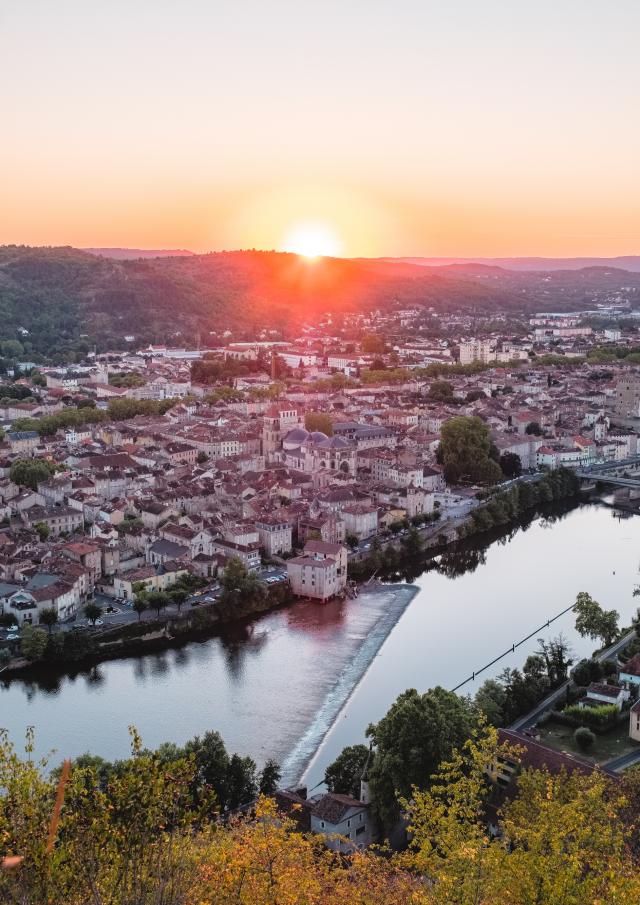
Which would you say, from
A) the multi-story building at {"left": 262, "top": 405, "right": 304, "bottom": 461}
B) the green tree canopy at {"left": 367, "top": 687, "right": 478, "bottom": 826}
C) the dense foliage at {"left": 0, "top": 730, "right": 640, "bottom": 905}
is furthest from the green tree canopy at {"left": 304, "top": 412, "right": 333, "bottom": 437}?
the dense foliage at {"left": 0, "top": 730, "right": 640, "bottom": 905}

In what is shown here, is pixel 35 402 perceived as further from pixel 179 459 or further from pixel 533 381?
pixel 533 381

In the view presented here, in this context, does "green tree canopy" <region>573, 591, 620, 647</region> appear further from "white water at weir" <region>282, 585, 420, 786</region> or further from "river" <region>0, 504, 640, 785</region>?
"white water at weir" <region>282, 585, 420, 786</region>

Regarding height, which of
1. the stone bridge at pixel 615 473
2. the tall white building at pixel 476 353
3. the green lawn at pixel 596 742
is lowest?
the green lawn at pixel 596 742

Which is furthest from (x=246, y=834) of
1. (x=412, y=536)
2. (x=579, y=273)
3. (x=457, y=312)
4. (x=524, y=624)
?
(x=579, y=273)

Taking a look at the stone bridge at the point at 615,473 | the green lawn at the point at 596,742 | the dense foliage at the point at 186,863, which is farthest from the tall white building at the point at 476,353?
the dense foliage at the point at 186,863

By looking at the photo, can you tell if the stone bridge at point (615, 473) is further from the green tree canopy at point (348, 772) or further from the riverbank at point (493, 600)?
the green tree canopy at point (348, 772)

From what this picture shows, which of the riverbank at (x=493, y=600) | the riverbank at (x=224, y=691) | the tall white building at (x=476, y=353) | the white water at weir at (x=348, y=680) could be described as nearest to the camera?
the white water at weir at (x=348, y=680)
